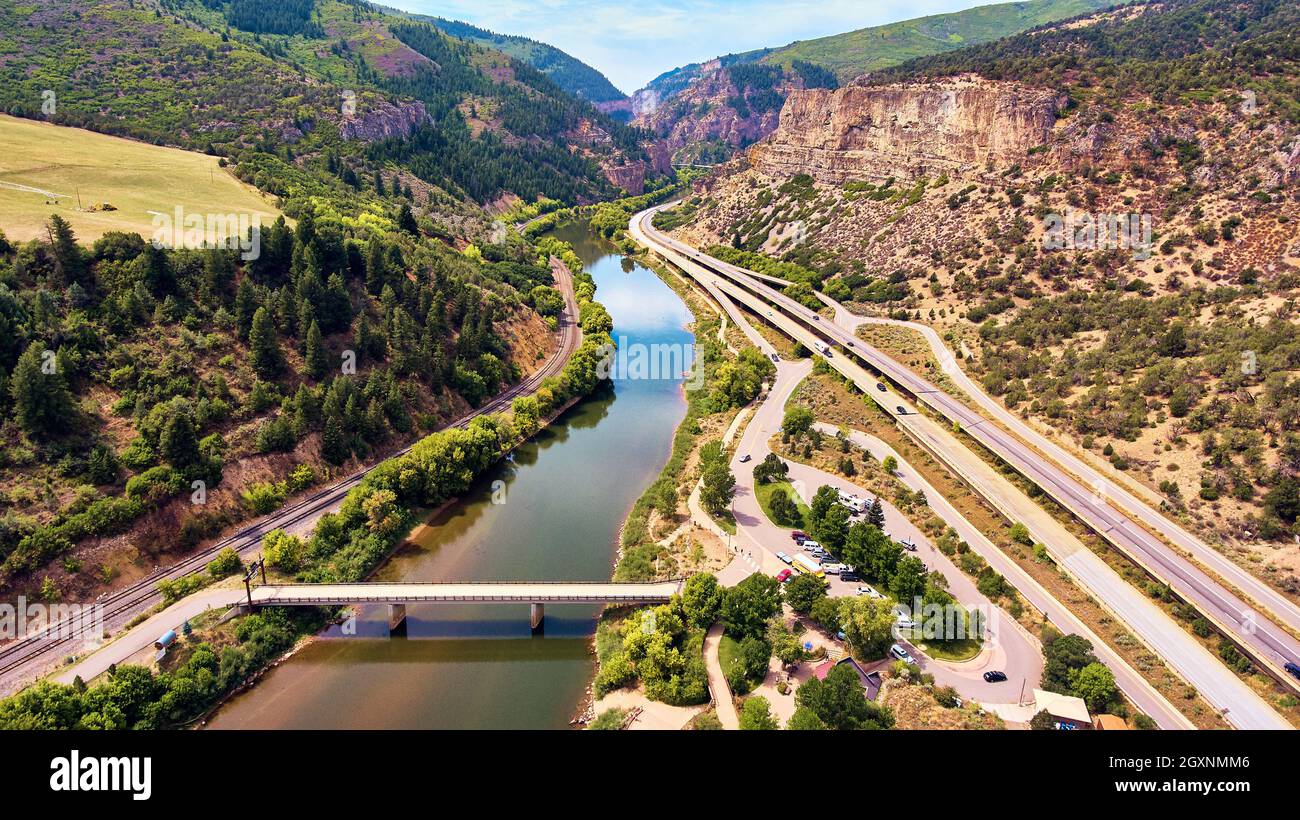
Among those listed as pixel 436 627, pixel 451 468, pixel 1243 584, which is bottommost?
pixel 436 627

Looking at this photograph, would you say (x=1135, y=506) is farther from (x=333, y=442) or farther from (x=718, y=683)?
(x=333, y=442)

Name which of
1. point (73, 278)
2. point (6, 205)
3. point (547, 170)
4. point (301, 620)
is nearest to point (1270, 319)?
point (301, 620)

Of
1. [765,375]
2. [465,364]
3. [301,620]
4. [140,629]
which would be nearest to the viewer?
[140,629]

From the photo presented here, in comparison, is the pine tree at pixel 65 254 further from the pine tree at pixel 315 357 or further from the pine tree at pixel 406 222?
the pine tree at pixel 406 222

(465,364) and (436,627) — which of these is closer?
(436,627)

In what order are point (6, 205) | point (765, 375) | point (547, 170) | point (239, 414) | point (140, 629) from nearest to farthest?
point (140, 629) < point (239, 414) < point (6, 205) < point (765, 375) < point (547, 170)

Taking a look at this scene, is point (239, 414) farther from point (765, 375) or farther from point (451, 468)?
point (765, 375)

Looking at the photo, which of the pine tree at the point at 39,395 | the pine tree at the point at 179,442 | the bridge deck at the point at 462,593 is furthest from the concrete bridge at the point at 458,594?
the pine tree at the point at 39,395
